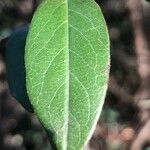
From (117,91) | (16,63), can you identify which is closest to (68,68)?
(16,63)

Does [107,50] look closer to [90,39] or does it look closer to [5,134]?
[90,39]

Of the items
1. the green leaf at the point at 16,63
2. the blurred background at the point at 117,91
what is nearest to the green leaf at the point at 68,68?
the green leaf at the point at 16,63

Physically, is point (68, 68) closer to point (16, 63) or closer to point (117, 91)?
→ point (16, 63)

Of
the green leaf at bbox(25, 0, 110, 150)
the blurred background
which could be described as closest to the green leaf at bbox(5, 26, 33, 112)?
the green leaf at bbox(25, 0, 110, 150)

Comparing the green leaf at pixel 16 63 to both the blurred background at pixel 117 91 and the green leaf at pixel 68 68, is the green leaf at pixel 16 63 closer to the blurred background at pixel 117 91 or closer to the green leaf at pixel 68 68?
the green leaf at pixel 68 68

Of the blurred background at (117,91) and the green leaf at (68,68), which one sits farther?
the blurred background at (117,91)

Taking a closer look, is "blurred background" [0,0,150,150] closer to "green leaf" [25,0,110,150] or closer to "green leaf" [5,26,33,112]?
"green leaf" [5,26,33,112]
